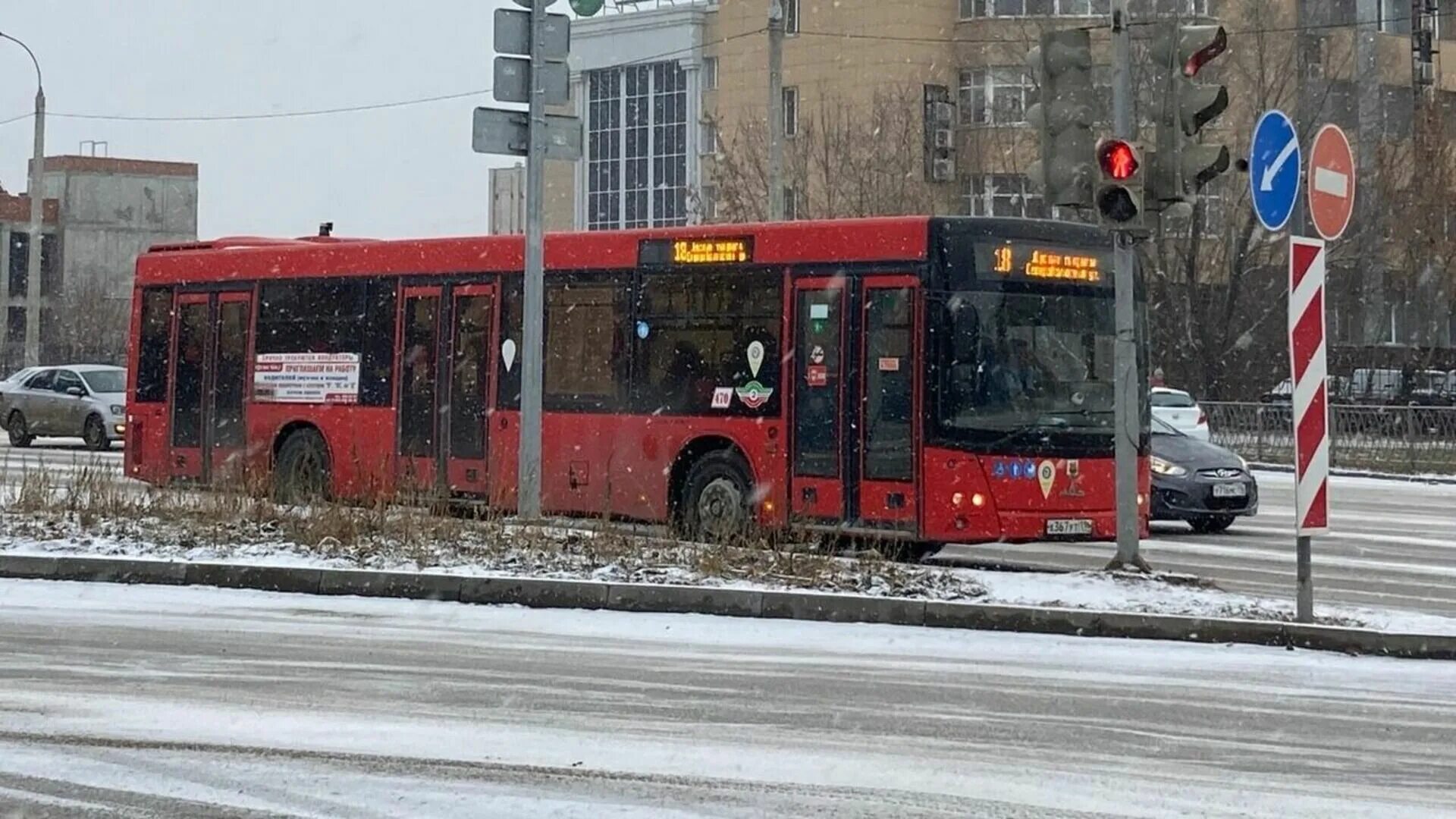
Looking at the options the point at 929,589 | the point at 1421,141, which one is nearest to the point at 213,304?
the point at 929,589

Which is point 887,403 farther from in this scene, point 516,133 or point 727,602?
point 516,133

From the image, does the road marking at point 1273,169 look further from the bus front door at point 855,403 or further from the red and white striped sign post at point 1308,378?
the bus front door at point 855,403

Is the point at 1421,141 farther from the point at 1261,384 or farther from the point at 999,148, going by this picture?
the point at 999,148

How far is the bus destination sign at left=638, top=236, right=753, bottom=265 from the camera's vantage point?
52.6 feet

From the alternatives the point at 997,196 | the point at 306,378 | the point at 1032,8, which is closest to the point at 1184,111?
the point at 306,378

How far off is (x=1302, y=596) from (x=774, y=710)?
4.05m

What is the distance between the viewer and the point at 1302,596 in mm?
11008

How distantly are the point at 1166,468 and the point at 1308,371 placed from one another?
8.76 meters

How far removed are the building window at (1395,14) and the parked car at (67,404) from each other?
39.9m

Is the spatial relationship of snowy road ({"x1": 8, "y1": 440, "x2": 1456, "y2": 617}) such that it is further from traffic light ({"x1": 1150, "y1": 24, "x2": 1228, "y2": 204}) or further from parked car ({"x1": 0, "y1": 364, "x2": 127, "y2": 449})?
parked car ({"x1": 0, "y1": 364, "x2": 127, "y2": 449})

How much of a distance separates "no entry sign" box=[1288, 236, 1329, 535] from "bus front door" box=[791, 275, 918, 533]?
384cm

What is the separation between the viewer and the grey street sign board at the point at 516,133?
15.4 metres

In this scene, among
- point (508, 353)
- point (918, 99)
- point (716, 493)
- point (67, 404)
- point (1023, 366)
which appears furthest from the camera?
point (918, 99)

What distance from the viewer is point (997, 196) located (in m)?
51.4
